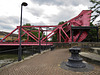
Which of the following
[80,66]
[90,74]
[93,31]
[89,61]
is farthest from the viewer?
[93,31]

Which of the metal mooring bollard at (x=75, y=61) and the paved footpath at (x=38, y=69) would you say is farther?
the metal mooring bollard at (x=75, y=61)

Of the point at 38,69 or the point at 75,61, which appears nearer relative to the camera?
the point at 38,69

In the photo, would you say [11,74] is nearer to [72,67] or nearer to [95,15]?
[72,67]

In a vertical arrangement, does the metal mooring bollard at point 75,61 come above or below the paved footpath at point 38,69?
above

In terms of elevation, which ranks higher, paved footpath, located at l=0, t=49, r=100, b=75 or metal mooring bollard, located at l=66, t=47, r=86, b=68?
metal mooring bollard, located at l=66, t=47, r=86, b=68

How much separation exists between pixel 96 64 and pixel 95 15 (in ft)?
10.7

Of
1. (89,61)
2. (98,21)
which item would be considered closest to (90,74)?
(89,61)

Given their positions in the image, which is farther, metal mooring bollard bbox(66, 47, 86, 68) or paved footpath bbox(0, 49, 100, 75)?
metal mooring bollard bbox(66, 47, 86, 68)

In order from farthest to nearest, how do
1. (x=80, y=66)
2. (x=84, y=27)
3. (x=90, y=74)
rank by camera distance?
(x=84, y=27)
(x=80, y=66)
(x=90, y=74)

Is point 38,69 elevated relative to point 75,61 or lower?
lower

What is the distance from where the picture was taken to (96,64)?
4.84 meters

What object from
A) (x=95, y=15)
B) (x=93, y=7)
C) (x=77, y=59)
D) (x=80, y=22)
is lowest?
(x=77, y=59)

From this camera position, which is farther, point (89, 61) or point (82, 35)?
point (82, 35)

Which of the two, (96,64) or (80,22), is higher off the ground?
(80,22)
